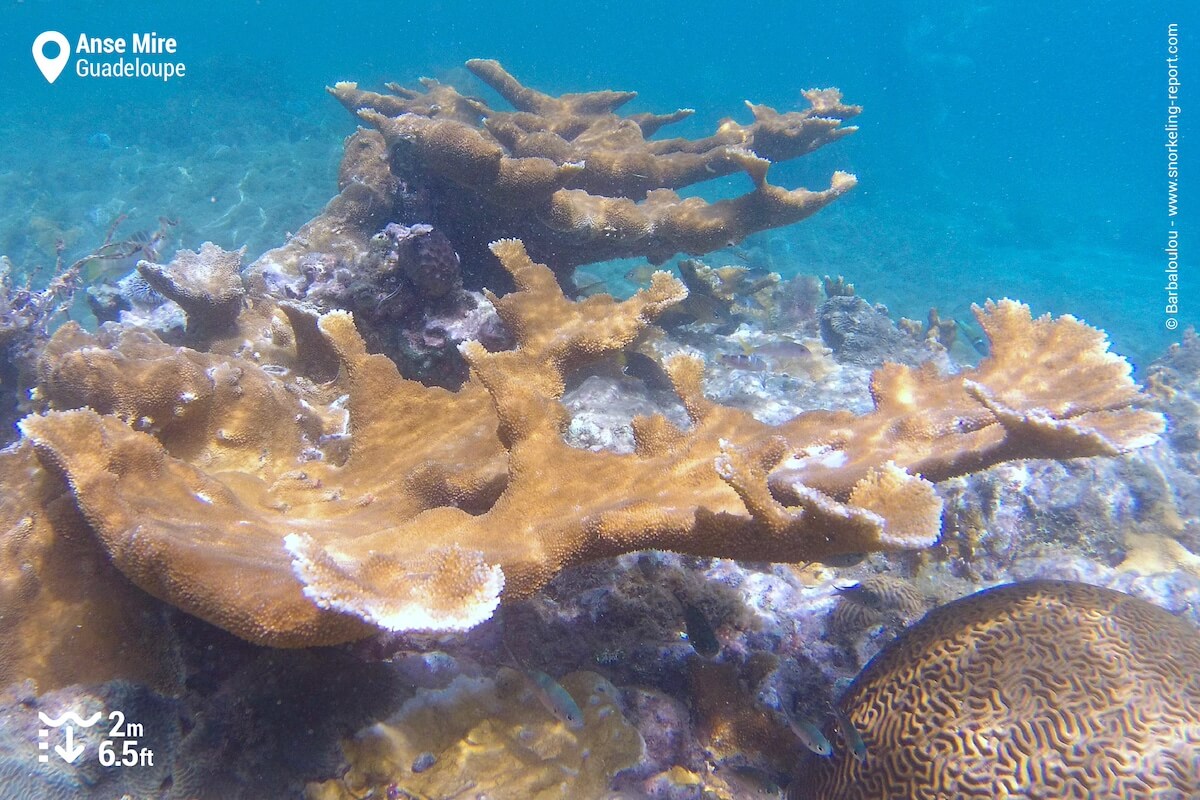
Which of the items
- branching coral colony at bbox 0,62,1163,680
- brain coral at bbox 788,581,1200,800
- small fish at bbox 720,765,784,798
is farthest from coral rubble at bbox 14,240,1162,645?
small fish at bbox 720,765,784,798

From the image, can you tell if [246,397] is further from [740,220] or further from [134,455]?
[740,220]

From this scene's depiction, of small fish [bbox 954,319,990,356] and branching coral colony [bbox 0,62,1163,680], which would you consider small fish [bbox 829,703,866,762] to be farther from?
small fish [bbox 954,319,990,356]

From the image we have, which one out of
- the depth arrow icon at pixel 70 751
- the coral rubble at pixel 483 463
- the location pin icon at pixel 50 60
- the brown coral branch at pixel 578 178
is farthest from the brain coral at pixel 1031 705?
the location pin icon at pixel 50 60

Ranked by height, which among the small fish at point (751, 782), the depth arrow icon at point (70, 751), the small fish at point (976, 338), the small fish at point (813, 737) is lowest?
the depth arrow icon at point (70, 751)

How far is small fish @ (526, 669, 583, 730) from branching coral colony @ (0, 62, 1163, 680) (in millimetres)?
766

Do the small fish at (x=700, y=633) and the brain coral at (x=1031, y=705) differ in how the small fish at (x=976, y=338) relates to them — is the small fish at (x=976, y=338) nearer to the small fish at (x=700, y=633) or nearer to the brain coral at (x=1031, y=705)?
the brain coral at (x=1031, y=705)

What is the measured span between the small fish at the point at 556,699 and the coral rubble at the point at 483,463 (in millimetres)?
793

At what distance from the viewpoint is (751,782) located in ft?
10.3

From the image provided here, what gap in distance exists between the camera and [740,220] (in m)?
5.81

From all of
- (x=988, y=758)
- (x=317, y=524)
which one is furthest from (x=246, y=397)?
(x=988, y=758)

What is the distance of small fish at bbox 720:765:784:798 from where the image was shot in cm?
311

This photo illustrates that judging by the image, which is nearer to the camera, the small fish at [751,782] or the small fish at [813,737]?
the small fish at [813,737]

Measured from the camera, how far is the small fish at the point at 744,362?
8.22 meters

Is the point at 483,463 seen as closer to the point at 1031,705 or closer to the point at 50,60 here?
the point at 1031,705
